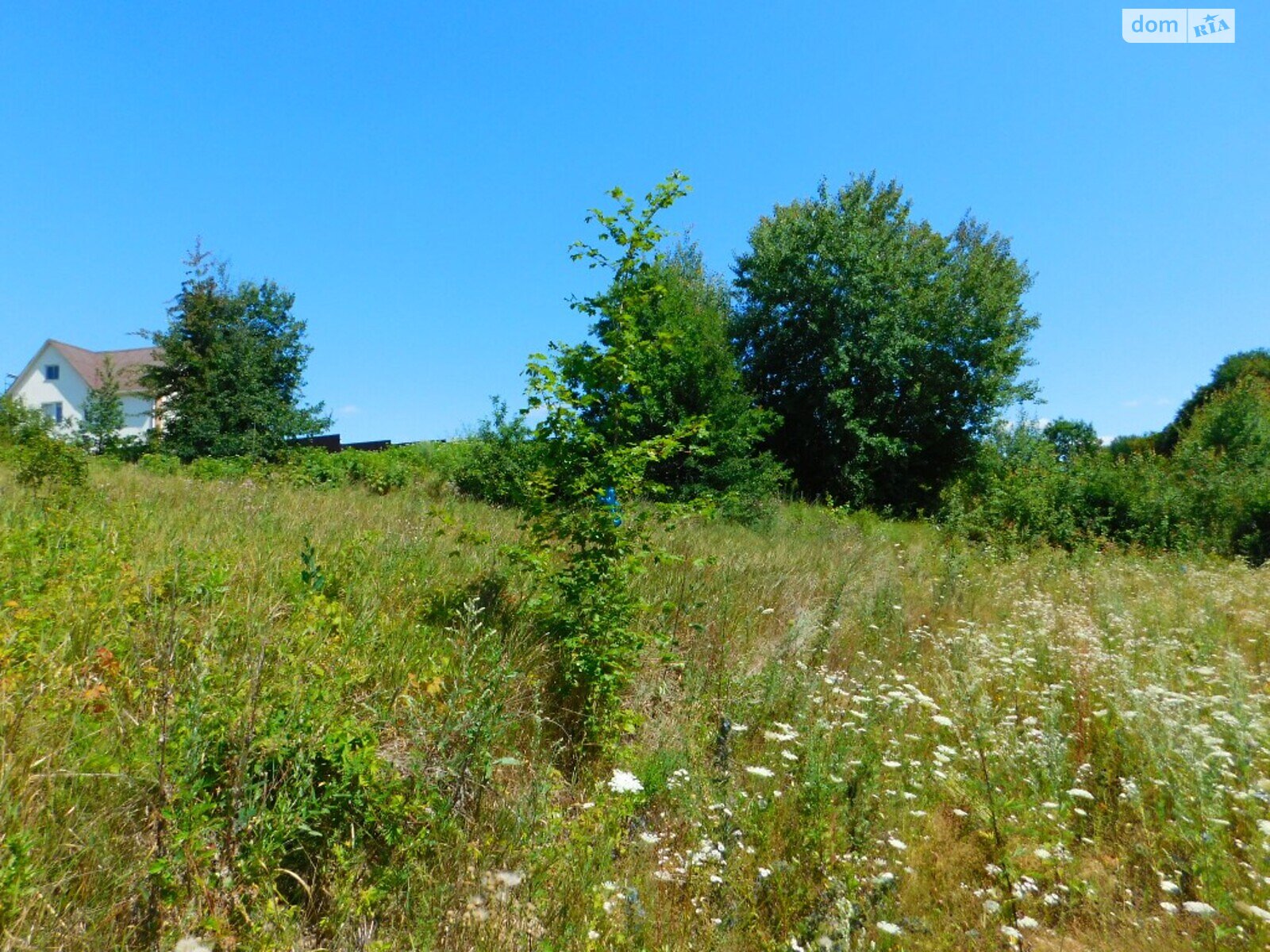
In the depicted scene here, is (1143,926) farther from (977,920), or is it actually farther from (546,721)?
(546,721)

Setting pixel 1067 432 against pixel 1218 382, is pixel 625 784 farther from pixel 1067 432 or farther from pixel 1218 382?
pixel 1067 432

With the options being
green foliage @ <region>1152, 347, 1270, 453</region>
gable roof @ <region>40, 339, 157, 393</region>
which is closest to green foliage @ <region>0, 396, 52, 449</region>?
gable roof @ <region>40, 339, 157, 393</region>

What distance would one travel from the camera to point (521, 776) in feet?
10.4

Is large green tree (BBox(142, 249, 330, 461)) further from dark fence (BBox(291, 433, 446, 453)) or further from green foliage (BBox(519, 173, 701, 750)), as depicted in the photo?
green foliage (BBox(519, 173, 701, 750))

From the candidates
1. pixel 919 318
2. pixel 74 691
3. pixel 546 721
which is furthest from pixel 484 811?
pixel 919 318

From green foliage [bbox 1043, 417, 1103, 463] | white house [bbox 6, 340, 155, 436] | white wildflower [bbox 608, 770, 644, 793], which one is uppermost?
white house [bbox 6, 340, 155, 436]

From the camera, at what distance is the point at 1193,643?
5523mm

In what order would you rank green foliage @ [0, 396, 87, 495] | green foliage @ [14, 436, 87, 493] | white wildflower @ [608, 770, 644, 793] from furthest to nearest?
green foliage @ [14, 436, 87, 493]
green foliage @ [0, 396, 87, 495]
white wildflower @ [608, 770, 644, 793]

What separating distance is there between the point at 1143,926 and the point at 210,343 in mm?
24008

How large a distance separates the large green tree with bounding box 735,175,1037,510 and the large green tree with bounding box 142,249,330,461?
13.9 metres

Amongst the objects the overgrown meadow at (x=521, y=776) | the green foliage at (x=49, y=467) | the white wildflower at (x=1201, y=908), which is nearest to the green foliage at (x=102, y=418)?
the green foliage at (x=49, y=467)

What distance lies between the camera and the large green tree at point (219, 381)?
1950 centimetres

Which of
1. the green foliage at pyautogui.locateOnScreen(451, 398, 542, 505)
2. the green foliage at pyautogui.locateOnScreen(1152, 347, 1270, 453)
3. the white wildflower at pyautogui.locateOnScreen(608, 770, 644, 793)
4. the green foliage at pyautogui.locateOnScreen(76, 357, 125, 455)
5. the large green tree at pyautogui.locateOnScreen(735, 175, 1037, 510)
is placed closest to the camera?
the white wildflower at pyautogui.locateOnScreen(608, 770, 644, 793)

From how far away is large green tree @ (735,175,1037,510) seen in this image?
17.9 m
